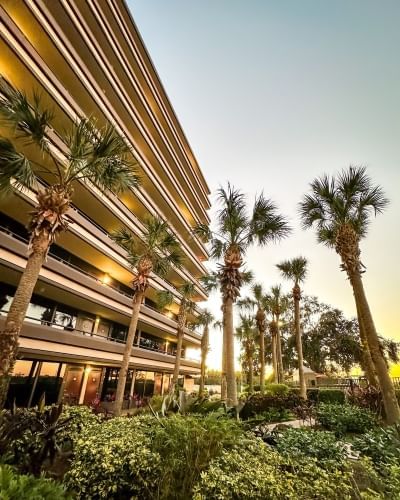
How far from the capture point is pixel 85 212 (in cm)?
1891

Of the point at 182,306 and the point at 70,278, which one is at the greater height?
the point at 182,306

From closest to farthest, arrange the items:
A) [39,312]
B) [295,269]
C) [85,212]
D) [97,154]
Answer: [97,154], [39,312], [85,212], [295,269]

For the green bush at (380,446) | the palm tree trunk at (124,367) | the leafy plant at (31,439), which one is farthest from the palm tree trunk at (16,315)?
the green bush at (380,446)

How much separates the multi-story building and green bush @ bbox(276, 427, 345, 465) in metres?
11.9

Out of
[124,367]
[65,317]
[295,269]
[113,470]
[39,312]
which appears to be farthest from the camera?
[295,269]

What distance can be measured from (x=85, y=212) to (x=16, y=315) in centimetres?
1336

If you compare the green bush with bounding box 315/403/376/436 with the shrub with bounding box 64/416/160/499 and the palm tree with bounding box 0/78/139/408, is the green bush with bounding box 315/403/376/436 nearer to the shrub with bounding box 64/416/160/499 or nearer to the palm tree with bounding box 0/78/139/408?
the shrub with bounding box 64/416/160/499

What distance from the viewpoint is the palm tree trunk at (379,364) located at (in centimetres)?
916

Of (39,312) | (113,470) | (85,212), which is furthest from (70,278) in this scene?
(113,470)

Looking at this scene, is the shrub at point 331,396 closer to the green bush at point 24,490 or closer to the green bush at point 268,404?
the green bush at point 268,404

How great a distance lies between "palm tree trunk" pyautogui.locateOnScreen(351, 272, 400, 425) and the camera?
9156 millimetres

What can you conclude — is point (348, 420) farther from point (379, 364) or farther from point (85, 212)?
point (85, 212)

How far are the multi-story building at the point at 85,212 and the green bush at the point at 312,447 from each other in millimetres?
11872

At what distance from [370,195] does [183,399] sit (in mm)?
12434
